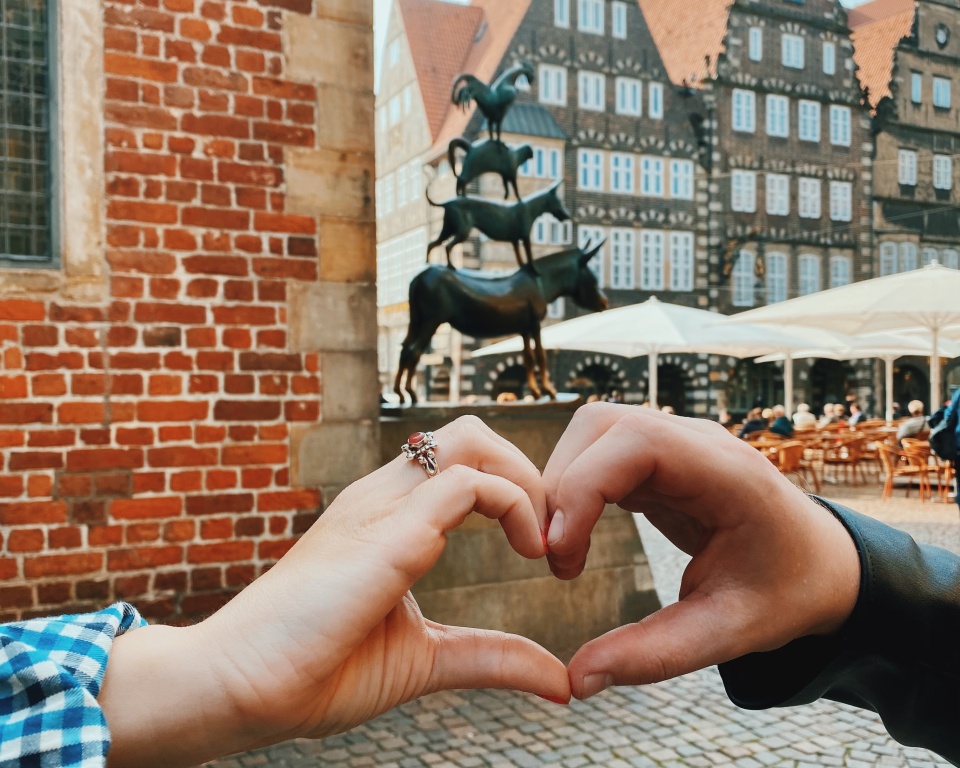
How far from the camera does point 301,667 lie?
1.14m

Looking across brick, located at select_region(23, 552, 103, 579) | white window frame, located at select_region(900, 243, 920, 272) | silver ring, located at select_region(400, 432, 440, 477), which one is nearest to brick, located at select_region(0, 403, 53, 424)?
brick, located at select_region(23, 552, 103, 579)

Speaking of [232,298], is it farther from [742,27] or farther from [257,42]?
[742,27]

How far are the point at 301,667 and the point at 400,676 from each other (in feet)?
0.65

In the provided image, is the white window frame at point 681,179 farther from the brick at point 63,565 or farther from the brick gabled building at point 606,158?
the brick at point 63,565

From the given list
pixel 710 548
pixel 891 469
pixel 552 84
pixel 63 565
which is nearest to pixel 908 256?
pixel 552 84

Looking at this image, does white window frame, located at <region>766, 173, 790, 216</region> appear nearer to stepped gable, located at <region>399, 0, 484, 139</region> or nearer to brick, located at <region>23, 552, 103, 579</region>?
stepped gable, located at <region>399, 0, 484, 139</region>

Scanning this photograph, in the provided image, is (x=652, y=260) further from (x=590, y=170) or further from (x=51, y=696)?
(x=51, y=696)

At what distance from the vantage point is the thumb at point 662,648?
1.17 m

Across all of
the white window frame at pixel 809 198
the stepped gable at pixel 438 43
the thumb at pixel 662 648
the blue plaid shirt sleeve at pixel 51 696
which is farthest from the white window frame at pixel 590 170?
the blue plaid shirt sleeve at pixel 51 696

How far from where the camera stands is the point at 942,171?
35312 mm

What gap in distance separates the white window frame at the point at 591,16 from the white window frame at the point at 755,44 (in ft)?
20.5

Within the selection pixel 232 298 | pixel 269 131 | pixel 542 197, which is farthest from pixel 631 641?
pixel 542 197

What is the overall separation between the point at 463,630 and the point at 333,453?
2.91 metres

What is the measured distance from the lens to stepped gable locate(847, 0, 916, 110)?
35.4m
